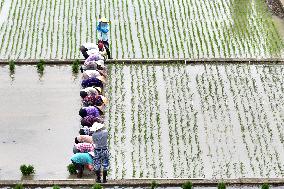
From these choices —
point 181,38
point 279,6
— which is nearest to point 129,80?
point 181,38

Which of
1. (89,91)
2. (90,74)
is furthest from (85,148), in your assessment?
(90,74)

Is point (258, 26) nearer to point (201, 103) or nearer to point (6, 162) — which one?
point (201, 103)

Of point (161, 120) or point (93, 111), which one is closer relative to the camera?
point (93, 111)

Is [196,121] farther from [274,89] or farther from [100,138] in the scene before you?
[100,138]

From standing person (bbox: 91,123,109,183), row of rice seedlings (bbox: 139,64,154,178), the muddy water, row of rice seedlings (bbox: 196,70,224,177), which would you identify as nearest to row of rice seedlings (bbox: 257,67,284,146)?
row of rice seedlings (bbox: 196,70,224,177)

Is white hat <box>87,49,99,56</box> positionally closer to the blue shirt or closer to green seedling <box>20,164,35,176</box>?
the blue shirt
